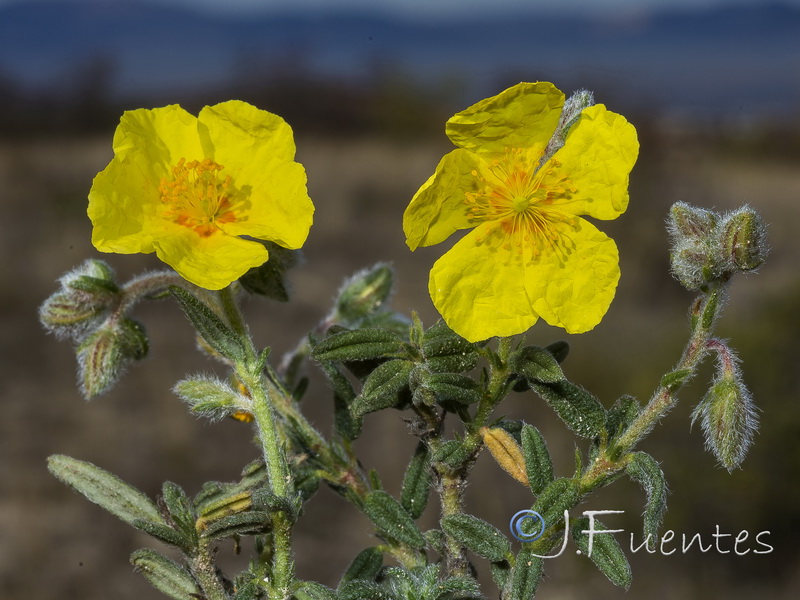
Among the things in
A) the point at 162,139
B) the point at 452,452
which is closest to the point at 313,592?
the point at 452,452

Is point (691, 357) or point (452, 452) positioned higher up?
point (691, 357)

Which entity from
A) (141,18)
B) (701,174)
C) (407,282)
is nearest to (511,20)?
(141,18)

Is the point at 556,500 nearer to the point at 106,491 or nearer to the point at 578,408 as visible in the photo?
the point at 578,408

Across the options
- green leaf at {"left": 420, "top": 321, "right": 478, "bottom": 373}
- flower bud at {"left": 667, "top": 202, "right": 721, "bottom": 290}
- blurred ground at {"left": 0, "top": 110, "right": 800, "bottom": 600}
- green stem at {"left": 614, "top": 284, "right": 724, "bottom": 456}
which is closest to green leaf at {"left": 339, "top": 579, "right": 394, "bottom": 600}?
green leaf at {"left": 420, "top": 321, "right": 478, "bottom": 373}

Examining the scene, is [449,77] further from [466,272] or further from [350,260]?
[466,272]

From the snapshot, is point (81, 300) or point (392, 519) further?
point (81, 300)

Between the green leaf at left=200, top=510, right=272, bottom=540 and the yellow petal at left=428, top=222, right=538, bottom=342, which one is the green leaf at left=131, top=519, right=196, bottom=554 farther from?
the yellow petal at left=428, top=222, right=538, bottom=342
